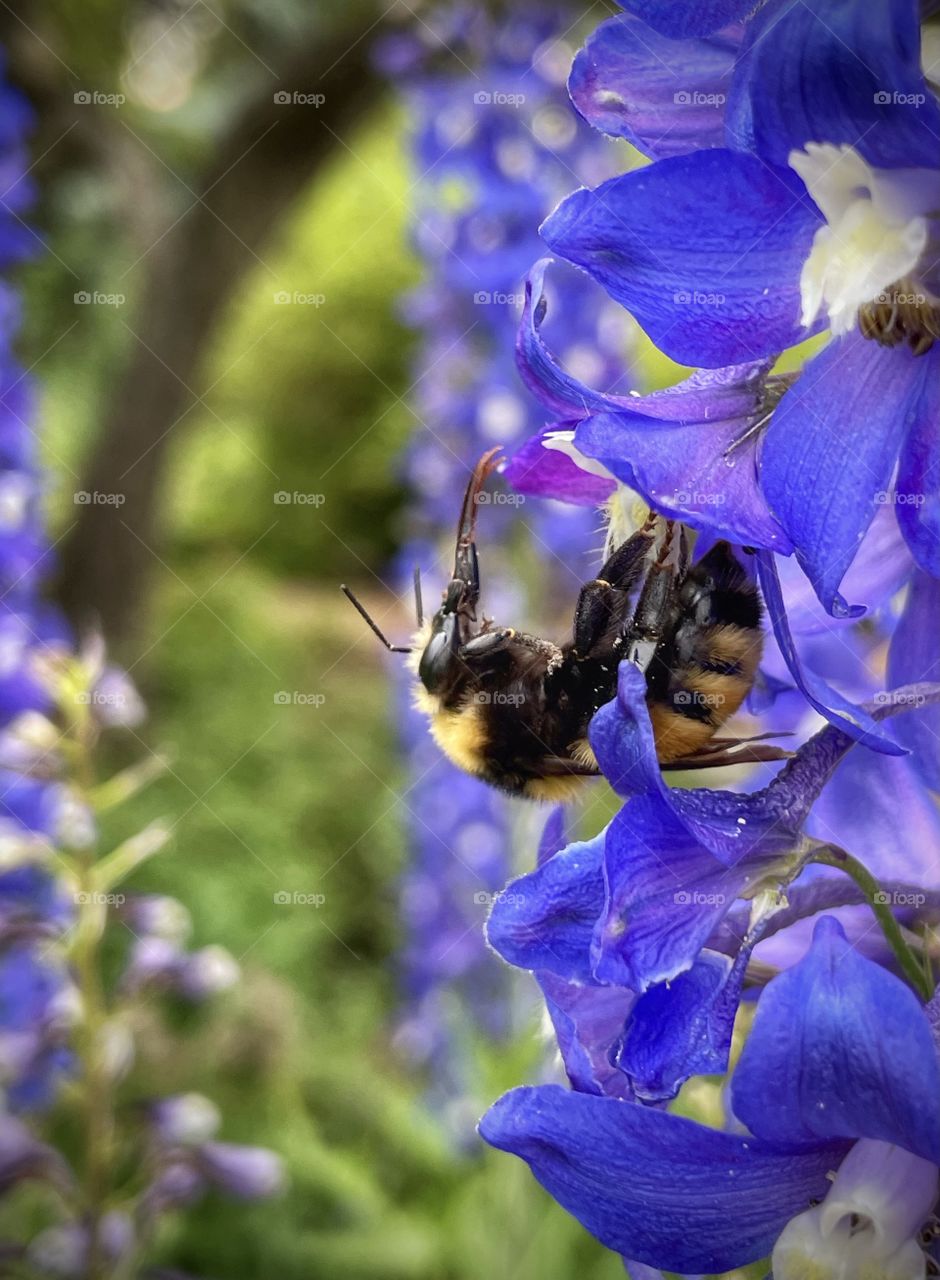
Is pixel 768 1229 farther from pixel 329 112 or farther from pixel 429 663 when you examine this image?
pixel 329 112

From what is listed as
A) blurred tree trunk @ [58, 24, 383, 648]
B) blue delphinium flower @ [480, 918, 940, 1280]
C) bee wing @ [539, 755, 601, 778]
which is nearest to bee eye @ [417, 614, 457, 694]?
bee wing @ [539, 755, 601, 778]

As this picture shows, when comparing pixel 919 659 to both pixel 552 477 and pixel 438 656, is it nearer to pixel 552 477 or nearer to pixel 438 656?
pixel 552 477

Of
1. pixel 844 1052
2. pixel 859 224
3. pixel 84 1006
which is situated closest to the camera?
pixel 844 1052

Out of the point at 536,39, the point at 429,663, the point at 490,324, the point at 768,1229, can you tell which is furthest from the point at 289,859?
the point at 768,1229

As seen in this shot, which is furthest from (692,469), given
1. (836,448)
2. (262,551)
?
(262,551)

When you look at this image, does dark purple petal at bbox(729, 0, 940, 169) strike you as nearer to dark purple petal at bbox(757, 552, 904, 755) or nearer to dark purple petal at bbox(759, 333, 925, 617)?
dark purple petal at bbox(759, 333, 925, 617)

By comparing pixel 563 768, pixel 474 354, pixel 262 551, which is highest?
pixel 563 768
